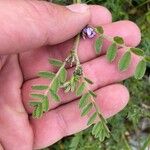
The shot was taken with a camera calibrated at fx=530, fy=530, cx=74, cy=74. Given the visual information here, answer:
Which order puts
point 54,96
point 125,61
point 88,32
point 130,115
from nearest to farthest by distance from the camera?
point 54,96 < point 125,61 < point 88,32 < point 130,115

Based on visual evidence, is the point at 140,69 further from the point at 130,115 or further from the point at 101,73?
the point at 130,115

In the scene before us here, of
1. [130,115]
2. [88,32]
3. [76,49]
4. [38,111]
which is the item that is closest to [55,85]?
[38,111]

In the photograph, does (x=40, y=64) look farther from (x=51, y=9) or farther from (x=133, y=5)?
(x=133, y=5)

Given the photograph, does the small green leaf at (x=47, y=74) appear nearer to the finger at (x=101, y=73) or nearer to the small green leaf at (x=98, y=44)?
the finger at (x=101, y=73)

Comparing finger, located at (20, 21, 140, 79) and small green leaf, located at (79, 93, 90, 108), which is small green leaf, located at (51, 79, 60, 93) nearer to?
small green leaf, located at (79, 93, 90, 108)

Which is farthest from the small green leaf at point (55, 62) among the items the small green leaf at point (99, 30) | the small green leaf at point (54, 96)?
the small green leaf at point (99, 30)

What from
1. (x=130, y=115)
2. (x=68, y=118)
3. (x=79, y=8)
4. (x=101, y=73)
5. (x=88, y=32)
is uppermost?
(x=79, y=8)

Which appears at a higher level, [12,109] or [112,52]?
[112,52]

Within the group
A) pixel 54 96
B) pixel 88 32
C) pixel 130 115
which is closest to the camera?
pixel 54 96
